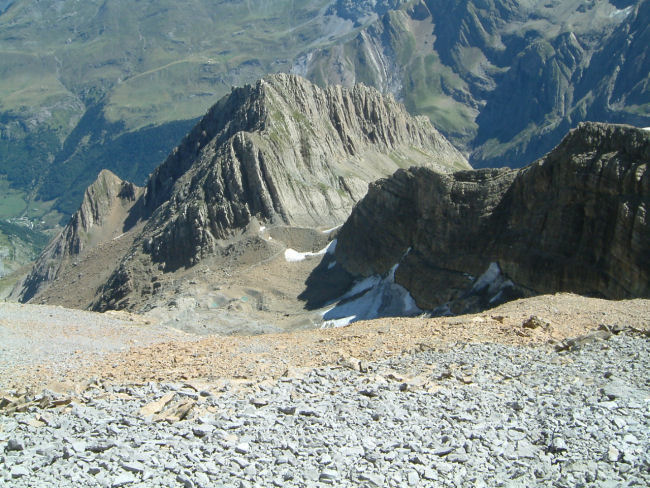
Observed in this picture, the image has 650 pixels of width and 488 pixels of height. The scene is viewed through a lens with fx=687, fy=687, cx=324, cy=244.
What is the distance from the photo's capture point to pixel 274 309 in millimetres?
77500

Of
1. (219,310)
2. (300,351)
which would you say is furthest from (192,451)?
(219,310)

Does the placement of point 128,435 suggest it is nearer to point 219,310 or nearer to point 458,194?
point 458,194

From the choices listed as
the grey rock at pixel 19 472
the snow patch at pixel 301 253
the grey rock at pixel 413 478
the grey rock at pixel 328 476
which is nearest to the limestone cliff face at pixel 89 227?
the snow patch at pixel 301 253

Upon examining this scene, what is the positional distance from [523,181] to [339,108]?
11351 cm

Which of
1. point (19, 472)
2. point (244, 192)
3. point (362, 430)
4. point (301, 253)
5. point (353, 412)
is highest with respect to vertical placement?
point (244, 192)

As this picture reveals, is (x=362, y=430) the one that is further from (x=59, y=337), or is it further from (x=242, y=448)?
(x=59, y=337)

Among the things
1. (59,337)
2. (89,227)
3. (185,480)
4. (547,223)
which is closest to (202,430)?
(185,480)

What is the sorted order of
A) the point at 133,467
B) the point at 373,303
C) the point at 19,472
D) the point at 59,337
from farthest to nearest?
the point at 373,303 → the point at 59,337 → the point at 133,467 → the point at 19,472

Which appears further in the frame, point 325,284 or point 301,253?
point 301,253

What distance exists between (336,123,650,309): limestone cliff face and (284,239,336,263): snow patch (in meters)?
21.9

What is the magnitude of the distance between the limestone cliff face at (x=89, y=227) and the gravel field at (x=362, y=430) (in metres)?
135

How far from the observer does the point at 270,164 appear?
109375 millimetres

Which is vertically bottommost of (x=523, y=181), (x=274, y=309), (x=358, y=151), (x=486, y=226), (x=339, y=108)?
(x=274, y=309)

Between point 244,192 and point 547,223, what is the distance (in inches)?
2466
